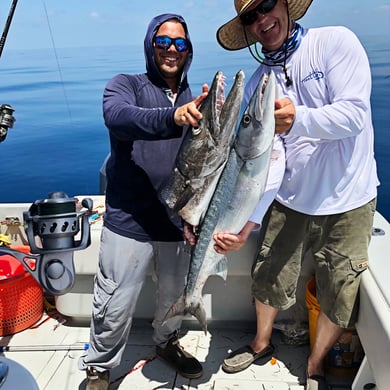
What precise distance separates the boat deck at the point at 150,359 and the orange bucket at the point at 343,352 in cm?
5

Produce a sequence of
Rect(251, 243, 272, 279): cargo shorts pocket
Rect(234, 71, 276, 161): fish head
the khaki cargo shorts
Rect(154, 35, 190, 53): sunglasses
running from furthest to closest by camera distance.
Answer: Rect(251, 243, 272, 279): cargo shorts pocket < the khaki cargo shorts < Rect(154, 35, 190, 53): sunglasses < Rect(234, 71, 276, 161): fish head

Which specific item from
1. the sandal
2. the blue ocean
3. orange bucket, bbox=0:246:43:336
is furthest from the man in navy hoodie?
the blue ocean

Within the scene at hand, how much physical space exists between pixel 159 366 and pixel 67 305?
2.49 feet

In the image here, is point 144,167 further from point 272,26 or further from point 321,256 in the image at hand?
point 321,256

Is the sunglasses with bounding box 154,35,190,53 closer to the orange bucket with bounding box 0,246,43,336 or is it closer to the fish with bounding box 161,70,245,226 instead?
the fish with bounding box 161,70,245,226

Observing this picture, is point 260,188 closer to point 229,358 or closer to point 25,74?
point 229,358

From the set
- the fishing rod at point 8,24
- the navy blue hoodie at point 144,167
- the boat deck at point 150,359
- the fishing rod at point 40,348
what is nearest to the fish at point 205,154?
the navy blue hoodie at point 144,167

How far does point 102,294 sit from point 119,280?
0.12m

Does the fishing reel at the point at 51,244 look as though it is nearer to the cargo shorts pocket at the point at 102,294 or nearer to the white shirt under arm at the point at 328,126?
the cargo shorts pocket at the point at 102,294

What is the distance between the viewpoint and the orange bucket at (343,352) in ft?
7.43

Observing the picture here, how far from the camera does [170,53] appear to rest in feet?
6.22

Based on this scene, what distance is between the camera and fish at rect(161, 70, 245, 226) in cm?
147

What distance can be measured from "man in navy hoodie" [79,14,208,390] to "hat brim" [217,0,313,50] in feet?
0.80

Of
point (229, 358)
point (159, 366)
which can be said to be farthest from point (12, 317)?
point (229, 358)
